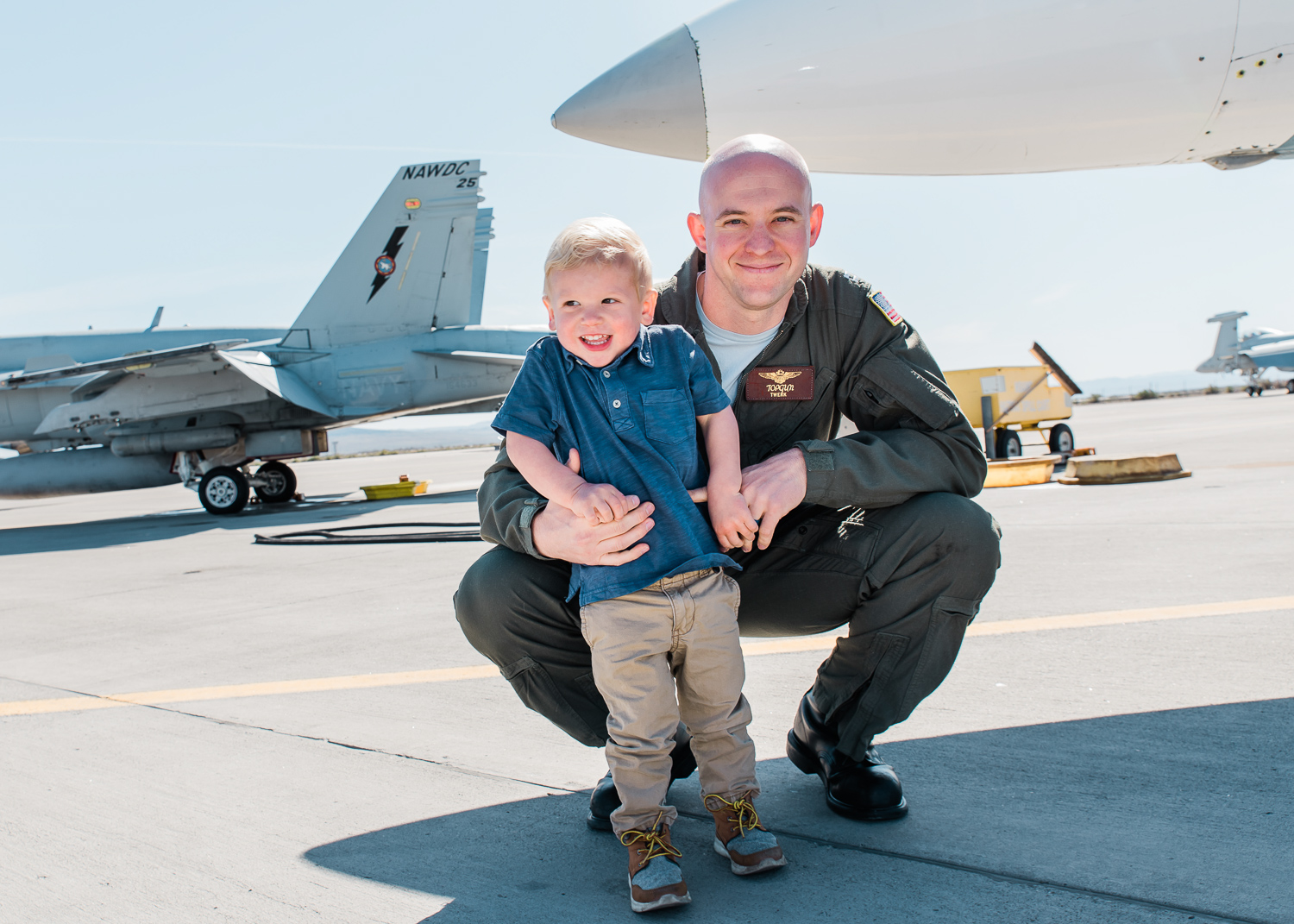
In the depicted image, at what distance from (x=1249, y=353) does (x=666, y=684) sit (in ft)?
167

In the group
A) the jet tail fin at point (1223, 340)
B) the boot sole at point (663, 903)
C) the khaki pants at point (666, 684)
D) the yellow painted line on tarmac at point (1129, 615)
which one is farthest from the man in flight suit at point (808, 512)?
the jet tail fin at point (1223, 340)

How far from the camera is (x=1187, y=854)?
1.71m

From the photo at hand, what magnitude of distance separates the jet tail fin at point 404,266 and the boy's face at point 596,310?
1234 centimetres

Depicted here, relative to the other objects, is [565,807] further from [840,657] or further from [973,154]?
[973,154]

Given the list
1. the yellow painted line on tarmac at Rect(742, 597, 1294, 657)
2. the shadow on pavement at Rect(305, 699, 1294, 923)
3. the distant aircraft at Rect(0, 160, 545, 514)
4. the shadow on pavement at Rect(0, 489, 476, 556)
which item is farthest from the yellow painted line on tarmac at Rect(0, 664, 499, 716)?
the distant aircraft at Rect(0, 160, 545, 514)

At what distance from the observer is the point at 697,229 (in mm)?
2326

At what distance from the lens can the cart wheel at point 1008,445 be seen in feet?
43.1

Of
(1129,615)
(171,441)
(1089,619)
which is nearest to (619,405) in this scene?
(1089,619)

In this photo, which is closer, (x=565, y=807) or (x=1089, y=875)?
(x=1089, y=875)

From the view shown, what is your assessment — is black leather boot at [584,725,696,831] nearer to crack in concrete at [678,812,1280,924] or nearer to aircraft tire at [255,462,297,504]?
crack in concrete at [678,812,1280,924]

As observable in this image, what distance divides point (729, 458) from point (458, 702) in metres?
1.56

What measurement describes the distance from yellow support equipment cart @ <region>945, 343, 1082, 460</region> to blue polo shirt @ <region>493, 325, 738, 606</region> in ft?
37.1

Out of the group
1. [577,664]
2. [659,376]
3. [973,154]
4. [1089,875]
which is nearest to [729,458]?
[659,376]

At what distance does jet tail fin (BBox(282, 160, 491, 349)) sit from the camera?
13.5 m
